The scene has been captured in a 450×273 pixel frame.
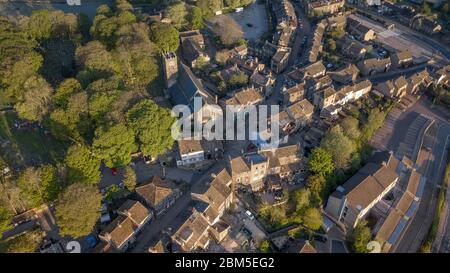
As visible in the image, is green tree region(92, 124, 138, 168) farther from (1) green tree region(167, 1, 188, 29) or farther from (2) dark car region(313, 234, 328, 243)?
(1) green tree region(167, 1, 188, 29)

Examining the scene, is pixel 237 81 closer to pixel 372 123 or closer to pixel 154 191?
pixel 372 123

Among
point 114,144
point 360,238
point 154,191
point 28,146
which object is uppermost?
point 114,144

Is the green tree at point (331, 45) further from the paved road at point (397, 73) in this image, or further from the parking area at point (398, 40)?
the parking area at point (398, 40)

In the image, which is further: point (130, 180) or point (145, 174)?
point (145, 174)

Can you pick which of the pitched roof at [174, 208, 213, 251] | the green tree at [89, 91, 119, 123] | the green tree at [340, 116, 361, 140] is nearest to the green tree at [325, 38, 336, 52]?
the green tree at [340, 116, 361, 140]

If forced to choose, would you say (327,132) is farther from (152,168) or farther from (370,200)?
(152,168)

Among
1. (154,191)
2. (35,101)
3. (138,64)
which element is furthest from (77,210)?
(138,64)
